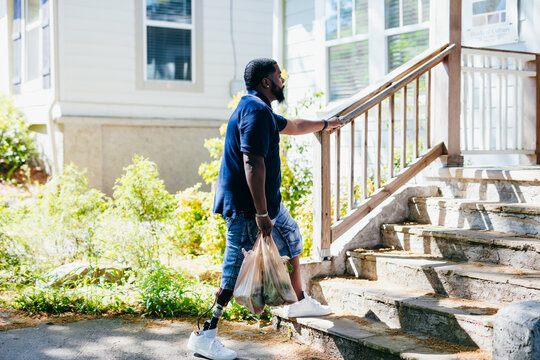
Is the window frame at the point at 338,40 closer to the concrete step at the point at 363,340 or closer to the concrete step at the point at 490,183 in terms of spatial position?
the concrete step at the point at 490,183

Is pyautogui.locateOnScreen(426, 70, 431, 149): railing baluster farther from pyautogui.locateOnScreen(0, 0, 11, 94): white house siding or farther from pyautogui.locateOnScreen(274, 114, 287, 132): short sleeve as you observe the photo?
pyautogui.locateOnScreen(0, 0, 11, 94): white house siding

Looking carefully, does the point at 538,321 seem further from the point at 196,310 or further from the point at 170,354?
the point at 196,310

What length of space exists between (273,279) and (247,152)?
0.79 metres

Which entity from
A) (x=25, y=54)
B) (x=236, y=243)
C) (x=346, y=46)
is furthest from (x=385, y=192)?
(x=25, y=54)

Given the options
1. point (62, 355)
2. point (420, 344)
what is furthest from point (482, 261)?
point (62, 355)

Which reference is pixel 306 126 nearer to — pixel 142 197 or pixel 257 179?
pixel 257 179

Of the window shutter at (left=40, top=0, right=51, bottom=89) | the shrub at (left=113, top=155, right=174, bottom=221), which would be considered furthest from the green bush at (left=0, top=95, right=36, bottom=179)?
the shrub at (left=113, top=155, right=174, bottom=221)

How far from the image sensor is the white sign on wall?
6.61 m

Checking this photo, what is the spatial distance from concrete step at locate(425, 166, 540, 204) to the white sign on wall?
215 cm

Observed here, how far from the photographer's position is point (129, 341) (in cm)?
431

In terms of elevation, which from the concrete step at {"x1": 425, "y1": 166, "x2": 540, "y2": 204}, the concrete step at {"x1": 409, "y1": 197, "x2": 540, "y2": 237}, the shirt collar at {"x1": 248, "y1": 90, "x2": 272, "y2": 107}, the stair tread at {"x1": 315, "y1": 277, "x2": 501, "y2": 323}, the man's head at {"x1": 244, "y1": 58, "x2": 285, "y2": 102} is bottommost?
the stair tread at {"x1": 315, "y1": 277, "x2": 501, "y2": 323}

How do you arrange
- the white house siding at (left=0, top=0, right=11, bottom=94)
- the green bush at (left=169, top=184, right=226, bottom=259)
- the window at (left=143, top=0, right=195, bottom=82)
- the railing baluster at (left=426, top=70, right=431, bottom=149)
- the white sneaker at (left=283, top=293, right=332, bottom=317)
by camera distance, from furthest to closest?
the white house siding at (left=0, top=0, right=11, bottom=94)
the window at (left=143, top=0, right=195, bottom=82)
the green bush at (left=169, top=184, right=226, bottom=259)
the railing baluster at (left=426, top=70, right=431, bottom=149)
the white sneaker at (left=283, top=293, right=332, bottom=317)

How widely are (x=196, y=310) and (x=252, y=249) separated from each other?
142cm

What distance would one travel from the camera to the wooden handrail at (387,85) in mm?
4773
